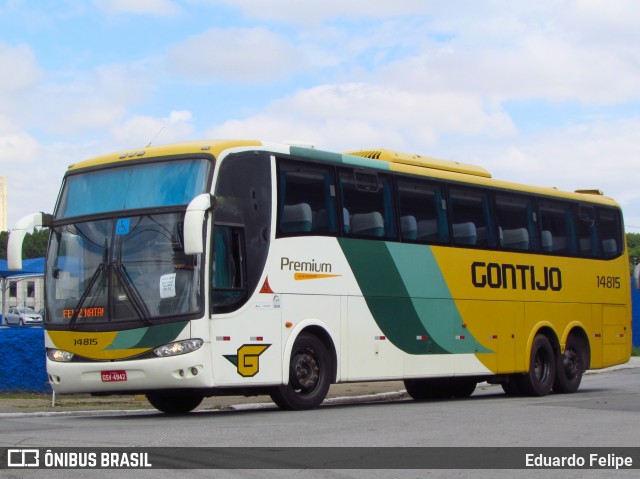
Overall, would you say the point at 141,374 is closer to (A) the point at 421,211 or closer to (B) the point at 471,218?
(A) the point at 421,211

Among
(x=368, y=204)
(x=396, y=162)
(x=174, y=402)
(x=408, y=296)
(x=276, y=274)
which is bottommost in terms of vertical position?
(x=174, y=402)

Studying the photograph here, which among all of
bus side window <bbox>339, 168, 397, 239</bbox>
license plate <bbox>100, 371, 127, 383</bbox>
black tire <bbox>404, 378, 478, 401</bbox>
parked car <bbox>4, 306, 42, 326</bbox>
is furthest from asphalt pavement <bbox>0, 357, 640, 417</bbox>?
parked car <bbox>4, 306, 42, 326</bbox>

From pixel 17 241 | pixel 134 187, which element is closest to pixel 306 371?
pixel 134 187

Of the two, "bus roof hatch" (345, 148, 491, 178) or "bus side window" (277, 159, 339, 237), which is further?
"bus roof hatch" (345, 148, 491, 178)

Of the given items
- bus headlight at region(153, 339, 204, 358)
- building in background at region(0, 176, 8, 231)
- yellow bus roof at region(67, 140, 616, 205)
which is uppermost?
building in background at region(0, 176, 8, 231)

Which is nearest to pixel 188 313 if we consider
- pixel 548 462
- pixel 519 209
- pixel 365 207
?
pixel 365 207

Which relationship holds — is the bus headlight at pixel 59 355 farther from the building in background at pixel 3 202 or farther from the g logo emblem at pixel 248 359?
the building in background at pixel 3 202

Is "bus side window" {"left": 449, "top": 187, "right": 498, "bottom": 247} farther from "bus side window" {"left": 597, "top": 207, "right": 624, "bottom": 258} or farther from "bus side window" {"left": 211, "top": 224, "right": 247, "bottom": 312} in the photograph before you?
"bus side window" {"left": 211, "top": 224, "right": 247, "bottom": 312}

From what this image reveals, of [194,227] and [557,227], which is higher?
[557,227]

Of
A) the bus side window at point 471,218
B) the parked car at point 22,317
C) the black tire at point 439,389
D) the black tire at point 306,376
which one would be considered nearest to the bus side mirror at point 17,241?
the black tire at point 306,376

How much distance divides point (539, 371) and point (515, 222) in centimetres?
283

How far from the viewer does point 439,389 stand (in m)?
21.0

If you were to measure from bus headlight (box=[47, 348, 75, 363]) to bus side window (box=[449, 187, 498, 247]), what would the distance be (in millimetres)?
6958

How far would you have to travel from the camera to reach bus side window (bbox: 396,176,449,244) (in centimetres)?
1755
